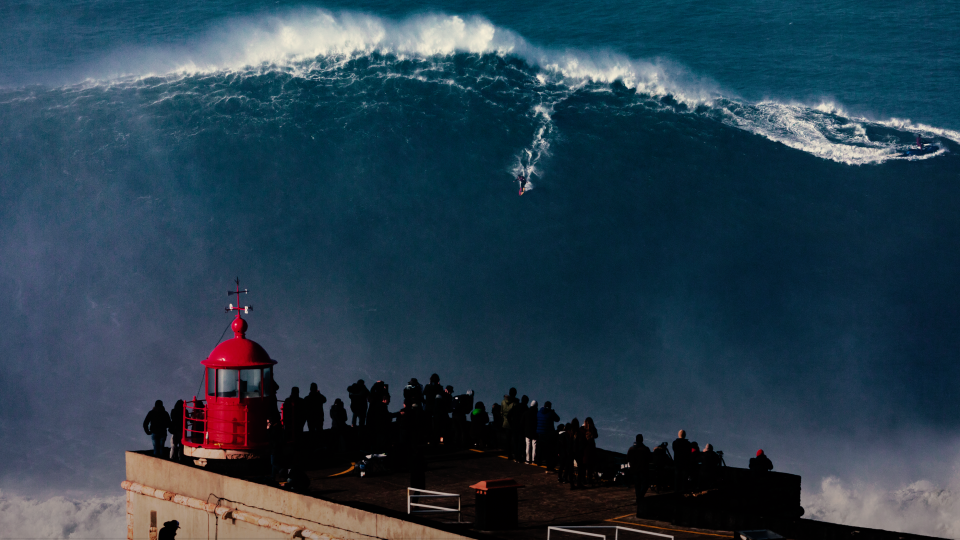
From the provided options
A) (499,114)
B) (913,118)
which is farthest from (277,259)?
(913,118)

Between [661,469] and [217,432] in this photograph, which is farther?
[217,432]

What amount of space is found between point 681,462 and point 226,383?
9.20 metres

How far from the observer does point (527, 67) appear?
56281 mm

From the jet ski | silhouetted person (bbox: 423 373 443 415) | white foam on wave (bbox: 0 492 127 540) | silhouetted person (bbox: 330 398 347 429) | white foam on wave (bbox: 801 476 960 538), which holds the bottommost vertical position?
white foam on wave (bbox: 0 492 127 540)

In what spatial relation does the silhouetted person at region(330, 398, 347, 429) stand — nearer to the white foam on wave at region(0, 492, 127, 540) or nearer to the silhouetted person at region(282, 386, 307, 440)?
the silhouetted person at region(282, 386, 307, 440)

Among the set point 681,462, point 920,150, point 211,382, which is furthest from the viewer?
point 920,150

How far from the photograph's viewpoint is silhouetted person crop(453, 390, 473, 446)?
2300cm

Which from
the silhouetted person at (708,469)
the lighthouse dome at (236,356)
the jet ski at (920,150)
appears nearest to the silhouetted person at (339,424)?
the lighthouse dome at (236,356)

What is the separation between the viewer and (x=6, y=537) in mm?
38375

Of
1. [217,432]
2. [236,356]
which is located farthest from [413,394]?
[217,432]

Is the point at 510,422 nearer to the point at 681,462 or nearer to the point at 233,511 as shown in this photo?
the point at 681,462

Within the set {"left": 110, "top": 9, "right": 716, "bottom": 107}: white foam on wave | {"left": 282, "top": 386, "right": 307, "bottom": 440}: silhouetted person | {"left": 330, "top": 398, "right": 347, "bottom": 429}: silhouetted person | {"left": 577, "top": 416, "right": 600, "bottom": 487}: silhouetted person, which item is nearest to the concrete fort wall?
{"left": 282, "top": 386, "right": 307, "bottom": 440}: silhouetted person

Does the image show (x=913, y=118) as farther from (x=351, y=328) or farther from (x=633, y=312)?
(x=351, y=328)

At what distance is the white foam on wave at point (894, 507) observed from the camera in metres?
35.0
